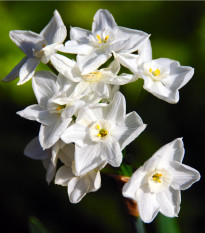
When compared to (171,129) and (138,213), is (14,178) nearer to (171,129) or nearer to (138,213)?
(171,129)

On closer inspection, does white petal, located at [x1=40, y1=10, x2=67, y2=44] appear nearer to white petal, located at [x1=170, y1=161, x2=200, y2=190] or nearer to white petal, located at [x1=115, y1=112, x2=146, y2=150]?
white petal, located at [x1=115, y1=112, x2=146, y2=150]

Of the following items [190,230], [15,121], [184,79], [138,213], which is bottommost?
[190,230]

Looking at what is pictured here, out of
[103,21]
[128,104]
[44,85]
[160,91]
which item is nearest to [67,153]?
[44,85]

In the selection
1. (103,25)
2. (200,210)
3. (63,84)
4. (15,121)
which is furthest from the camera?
(15,121)

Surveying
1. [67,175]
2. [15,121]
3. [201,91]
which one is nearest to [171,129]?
[201,91]

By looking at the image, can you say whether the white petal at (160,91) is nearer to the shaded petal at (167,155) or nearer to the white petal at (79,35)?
the shaded petal at (167,155)

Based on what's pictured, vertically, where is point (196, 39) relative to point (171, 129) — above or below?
above
